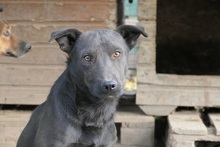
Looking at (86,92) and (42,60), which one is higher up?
(86,92)

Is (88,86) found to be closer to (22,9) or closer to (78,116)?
(78,116)

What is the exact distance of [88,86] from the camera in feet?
11.9

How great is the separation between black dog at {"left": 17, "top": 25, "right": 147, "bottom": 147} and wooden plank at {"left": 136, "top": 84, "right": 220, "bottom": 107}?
6.47 feet

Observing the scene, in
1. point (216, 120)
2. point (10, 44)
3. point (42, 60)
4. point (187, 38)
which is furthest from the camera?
point (187, 38)

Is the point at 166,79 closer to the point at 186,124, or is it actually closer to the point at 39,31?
the point at 186,124

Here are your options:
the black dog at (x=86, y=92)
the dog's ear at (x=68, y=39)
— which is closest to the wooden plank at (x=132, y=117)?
the black dog at (x=86, y=92)

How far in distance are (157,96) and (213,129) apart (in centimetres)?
78

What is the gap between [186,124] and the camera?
5516 mm

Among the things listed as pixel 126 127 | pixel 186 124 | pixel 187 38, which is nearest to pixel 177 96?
pixel 186 124

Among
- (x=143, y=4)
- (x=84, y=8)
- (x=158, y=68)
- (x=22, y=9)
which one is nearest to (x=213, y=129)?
(x=143, y=4)

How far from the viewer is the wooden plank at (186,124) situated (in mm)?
5348

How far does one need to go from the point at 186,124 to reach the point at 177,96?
1.54 feet

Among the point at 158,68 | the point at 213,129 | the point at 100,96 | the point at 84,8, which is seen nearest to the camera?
the point at 100,96

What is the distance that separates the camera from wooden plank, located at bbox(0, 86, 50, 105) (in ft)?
19.8
